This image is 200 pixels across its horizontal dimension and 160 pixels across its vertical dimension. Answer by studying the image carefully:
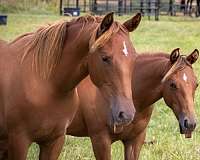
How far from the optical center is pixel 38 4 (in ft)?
108

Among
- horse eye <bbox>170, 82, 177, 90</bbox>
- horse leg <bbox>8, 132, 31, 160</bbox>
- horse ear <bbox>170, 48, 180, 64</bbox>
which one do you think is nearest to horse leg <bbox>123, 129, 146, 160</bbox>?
horse eye <bbox>170, 82, 177, 90</bbox>

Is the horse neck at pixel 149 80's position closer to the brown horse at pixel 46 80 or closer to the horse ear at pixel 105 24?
the brown horse at pixel 46 80

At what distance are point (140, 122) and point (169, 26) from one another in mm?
18190

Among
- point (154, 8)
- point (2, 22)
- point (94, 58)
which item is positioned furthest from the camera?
point (154, 8)

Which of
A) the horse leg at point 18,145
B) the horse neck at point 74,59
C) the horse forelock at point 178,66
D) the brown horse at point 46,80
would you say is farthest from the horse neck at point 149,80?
the horse leg at point 18,145

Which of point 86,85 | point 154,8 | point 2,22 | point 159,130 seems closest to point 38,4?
point 154,8

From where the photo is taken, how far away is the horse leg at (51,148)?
448 centimetres

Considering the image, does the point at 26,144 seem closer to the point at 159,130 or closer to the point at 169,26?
the point at 159,130

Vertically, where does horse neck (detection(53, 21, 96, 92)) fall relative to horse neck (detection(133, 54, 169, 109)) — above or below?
above

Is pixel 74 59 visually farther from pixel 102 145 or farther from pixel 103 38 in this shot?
pixel 102 145

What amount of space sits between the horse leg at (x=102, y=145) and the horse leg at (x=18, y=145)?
991 mm

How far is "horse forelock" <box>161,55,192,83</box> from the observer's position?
5.03 m

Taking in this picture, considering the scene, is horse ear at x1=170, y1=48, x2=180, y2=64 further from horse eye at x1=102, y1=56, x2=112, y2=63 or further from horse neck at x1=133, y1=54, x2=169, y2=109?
horse eye at x1=102, y1=56, x2=112, y2=63

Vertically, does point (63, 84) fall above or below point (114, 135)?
above
